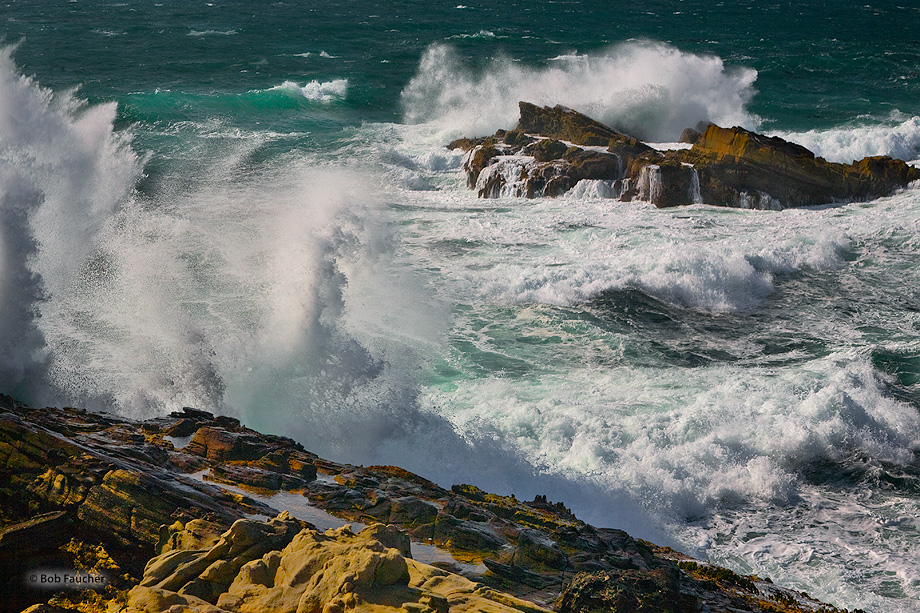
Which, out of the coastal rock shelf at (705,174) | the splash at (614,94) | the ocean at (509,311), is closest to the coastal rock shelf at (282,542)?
the ocean at (509,311)

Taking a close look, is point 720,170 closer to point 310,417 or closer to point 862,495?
point 862,495

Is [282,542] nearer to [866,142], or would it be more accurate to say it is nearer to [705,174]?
[705,174]

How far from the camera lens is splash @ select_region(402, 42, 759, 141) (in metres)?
36.9

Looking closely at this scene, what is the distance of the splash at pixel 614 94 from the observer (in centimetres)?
3691

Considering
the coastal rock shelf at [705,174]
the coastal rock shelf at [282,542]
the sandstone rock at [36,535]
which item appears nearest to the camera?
the coastal rock shelf at [282,542]

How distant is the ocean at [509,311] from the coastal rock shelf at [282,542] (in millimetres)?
2641

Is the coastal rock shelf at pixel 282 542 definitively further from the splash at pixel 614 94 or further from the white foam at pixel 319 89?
the white foam at pixel 319 89

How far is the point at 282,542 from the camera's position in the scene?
25.4 ft

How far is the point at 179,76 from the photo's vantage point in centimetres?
4634

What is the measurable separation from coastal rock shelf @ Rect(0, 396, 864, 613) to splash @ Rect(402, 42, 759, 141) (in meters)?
28.1

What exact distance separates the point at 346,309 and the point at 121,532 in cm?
1164

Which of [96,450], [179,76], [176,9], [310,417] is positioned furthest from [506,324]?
[176,9]

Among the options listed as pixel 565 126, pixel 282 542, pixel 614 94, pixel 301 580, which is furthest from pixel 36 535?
pixel 614 94

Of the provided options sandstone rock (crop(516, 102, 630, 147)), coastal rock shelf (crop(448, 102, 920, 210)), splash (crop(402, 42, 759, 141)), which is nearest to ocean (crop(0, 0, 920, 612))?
splash (crop(402, 42, 759, 141))
